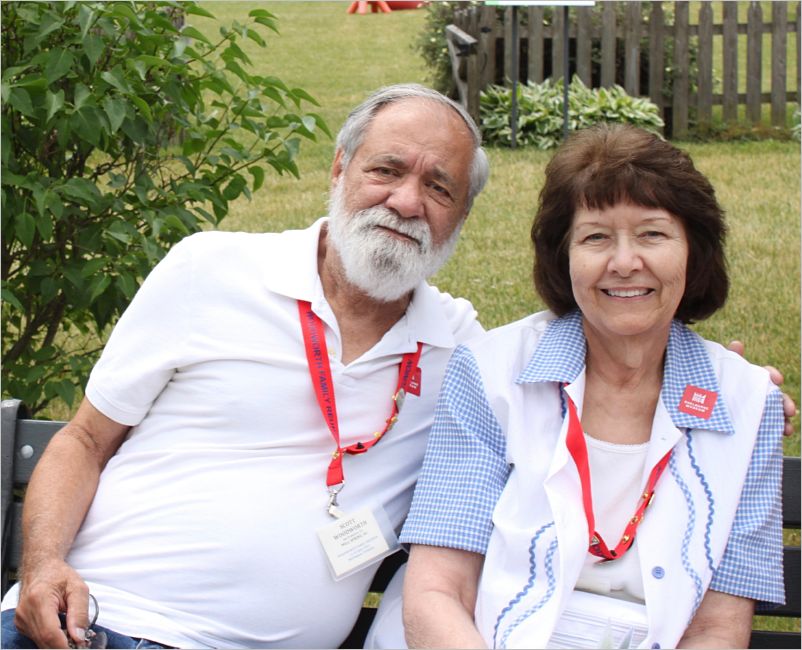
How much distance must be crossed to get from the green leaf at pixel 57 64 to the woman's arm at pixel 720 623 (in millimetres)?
2354

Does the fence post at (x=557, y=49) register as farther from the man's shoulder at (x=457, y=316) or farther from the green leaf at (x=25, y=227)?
the man's shoulder at (x=457, y=316)

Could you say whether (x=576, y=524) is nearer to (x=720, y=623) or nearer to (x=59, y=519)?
(x=720, y=623)

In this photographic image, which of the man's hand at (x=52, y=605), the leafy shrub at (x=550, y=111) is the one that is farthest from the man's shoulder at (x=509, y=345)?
the leafy shrub at (x=550, y=111)

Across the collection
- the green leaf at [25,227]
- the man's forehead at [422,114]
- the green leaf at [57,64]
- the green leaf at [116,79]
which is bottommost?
the green leaf at [25,227]

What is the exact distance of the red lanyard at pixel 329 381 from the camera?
9.04 feet

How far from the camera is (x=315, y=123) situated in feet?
12.3

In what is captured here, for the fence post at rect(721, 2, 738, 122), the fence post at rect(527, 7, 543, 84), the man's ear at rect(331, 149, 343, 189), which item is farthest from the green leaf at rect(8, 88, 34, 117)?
the fence post at rect(721, 2, 738, 122)

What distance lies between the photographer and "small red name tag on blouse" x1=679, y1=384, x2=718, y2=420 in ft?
8.59

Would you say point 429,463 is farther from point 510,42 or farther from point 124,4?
point 510,42

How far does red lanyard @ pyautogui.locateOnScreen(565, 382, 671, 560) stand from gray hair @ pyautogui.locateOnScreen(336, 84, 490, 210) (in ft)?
2.60

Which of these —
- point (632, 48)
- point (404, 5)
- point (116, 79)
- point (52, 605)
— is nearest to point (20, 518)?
point (52, 605)

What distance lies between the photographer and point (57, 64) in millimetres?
3520

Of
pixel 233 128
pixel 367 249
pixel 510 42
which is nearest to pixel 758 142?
pixel 510 42

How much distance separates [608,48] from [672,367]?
383 inches
